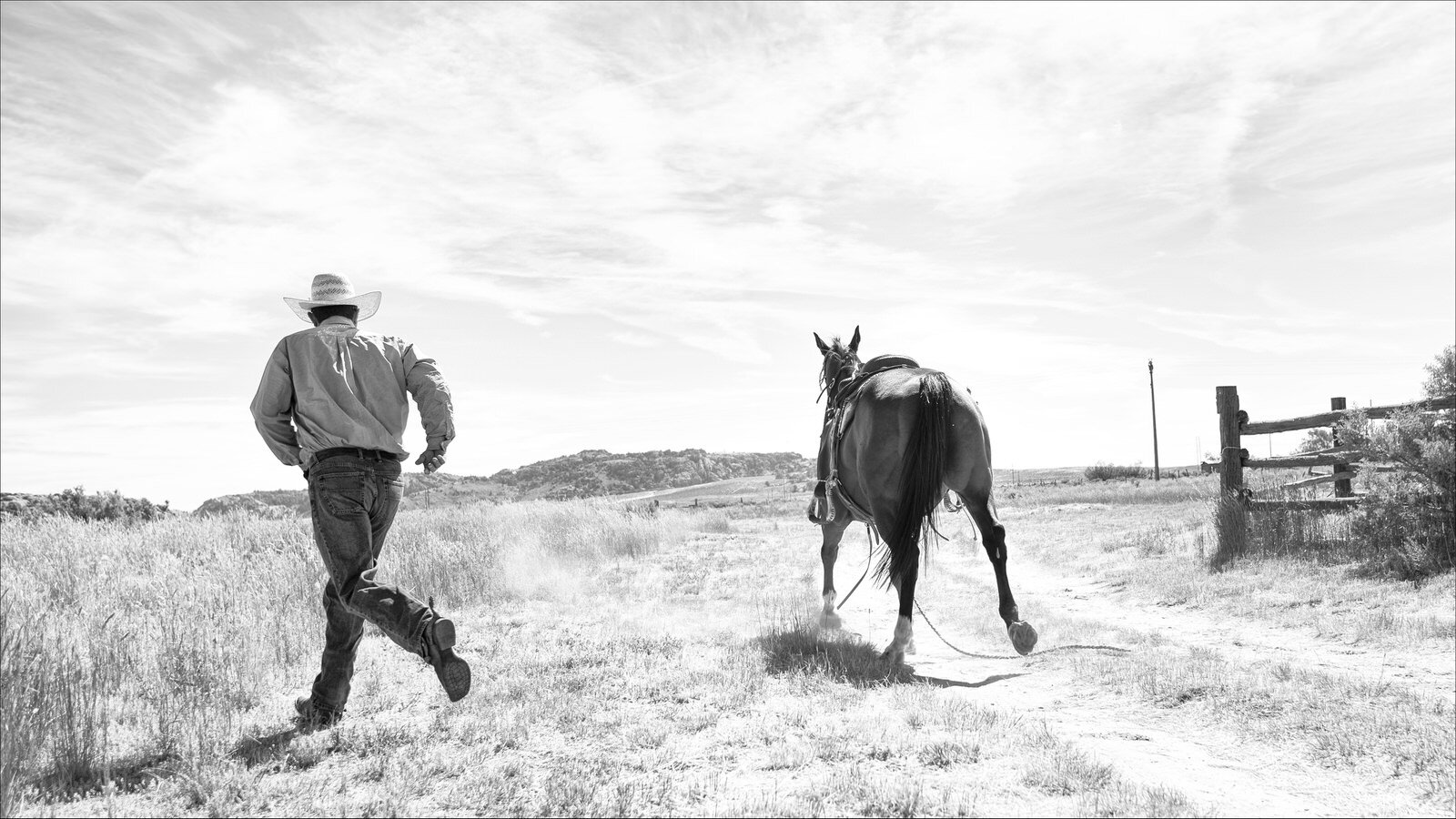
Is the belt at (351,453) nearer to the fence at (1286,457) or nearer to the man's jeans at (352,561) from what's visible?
the man's jeans at (352,561)

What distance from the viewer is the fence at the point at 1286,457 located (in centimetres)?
1096

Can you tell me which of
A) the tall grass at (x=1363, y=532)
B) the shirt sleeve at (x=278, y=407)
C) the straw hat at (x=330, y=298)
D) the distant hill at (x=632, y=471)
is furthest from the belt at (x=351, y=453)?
the distant hill at (x=632, y=471)

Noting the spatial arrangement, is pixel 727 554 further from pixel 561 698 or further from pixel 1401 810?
pixel 1401 810

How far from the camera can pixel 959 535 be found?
2055 cm

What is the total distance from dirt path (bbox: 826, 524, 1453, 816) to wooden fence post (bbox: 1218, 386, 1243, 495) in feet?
9.36

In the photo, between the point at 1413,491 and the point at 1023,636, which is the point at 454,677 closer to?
the point at 1023,636

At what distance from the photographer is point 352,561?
4.45 metres

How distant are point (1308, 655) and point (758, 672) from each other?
435cm

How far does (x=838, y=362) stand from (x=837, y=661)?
12.2 ft

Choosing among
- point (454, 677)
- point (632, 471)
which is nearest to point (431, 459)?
point (454, 677)

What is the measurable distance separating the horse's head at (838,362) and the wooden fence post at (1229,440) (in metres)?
6.49

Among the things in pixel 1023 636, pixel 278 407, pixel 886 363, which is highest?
pixel 886 363

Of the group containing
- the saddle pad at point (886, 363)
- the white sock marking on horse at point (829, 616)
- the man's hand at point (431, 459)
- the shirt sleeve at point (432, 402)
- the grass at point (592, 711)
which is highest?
the saddle pad at point (886, 363)

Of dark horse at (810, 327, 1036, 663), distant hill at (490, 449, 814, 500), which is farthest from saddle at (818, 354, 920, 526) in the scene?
distant hill at (490, 449, 814, 500)
